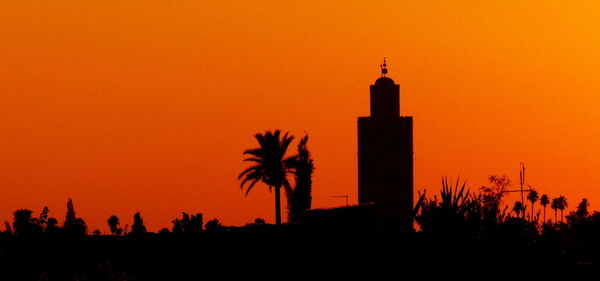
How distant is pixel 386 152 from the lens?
16600 cm

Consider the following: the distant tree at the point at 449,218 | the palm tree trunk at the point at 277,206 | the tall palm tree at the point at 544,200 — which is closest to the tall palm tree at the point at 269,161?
the palm tree trunk at the point at 277,206

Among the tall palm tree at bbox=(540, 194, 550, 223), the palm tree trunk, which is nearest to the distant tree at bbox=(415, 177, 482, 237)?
the palm tree trunk

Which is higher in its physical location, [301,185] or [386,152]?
[386,152]

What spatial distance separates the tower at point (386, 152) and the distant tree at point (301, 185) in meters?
54.8

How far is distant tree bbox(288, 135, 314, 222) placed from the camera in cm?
10112

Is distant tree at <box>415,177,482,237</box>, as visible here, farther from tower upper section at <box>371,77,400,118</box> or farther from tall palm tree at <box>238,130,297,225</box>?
tower upper section at <box>371,77,400,118</box>

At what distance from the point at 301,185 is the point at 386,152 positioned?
6444cm

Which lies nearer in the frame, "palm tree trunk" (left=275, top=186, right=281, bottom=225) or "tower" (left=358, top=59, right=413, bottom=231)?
"palm tree trunk" (left=275, top=186, right=281, bottom=225)

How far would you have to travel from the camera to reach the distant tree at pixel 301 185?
101125mm

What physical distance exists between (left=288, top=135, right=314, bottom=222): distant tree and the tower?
5477 cm

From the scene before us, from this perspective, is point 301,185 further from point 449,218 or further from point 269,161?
point 449,218

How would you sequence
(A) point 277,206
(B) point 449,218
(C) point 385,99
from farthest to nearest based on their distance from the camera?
1. (C) point 385,99
2. (A) point 277,206
3. (B) point 449,218

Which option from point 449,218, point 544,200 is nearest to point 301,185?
point 449,218

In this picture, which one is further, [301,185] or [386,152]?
[386,152]
